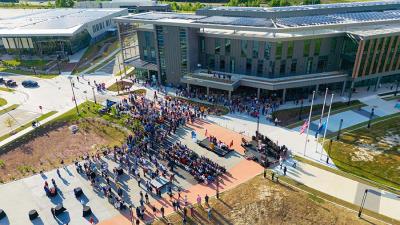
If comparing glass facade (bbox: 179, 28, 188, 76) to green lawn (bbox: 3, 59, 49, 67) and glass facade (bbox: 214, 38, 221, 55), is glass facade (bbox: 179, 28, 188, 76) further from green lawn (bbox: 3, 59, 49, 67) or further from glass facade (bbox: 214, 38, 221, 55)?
green lawn (bbox: 3, 59, 49, 67)

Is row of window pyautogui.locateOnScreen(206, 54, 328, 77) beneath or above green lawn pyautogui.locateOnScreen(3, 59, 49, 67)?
above

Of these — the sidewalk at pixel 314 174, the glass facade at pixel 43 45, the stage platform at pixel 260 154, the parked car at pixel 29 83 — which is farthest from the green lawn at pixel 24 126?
the glass facade at pixel 43 45

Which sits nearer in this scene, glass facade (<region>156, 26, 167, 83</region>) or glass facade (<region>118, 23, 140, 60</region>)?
glass facade (<region>156, 26, 167, 83</region>)

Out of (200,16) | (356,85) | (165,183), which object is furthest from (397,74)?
(165,183)

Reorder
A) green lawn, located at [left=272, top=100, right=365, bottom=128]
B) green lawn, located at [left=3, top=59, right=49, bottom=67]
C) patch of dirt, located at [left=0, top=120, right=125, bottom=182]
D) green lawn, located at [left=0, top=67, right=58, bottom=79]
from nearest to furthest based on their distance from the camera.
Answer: patch of dirt, located at [left=0, top=120, right=125, bottom=182] < green lawn, located at [left=272, top=100, right=365, bottom=128] < green lawn, located at [left=0, top=67, right=58, bottom=79] < green lawn, located at [left=3, top=59, right=49, bottom=67]

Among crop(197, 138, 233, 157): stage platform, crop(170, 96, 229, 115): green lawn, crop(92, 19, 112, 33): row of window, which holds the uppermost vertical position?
crop(92, 19, 112, 33): row of window

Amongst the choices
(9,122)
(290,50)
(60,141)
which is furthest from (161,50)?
(9,122)

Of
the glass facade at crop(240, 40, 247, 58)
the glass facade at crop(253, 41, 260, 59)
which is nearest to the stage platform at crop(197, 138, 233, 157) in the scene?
the glass facade at crop(253, 41, 260, 59)

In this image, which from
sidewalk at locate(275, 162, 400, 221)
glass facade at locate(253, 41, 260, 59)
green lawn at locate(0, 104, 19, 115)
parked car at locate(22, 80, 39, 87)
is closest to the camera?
sidewalk at locate(275, 162, 400, 221)

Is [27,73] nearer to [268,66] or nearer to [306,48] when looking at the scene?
[268,66]
